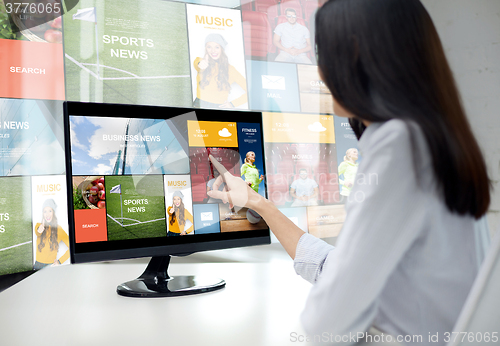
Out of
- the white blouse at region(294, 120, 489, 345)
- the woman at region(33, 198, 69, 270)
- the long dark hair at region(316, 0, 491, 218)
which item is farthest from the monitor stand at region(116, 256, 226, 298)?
the woman at region(33, 198, 69, 270)

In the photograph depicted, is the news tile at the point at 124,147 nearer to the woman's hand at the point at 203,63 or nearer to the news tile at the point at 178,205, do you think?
the news tile at the point at 178,205

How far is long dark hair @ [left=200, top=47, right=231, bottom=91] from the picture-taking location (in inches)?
73.8

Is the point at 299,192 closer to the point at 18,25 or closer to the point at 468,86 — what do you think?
the point at 468,86

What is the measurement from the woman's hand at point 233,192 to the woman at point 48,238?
92cm

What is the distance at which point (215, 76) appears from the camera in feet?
6.19

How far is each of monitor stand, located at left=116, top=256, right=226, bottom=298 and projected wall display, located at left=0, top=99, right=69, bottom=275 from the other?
Answer: 729 millimetres

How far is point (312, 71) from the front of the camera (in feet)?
6.94

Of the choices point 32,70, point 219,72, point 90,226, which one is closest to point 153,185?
point 90,226

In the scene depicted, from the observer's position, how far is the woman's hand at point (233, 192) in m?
0.99

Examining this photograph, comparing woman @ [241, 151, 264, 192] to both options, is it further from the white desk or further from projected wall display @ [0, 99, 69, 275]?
projected wall display @ [0, 99, 69, 275]

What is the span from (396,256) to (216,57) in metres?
1.65

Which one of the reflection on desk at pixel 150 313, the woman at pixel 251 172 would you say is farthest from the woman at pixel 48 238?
the woman at pixel 251 172

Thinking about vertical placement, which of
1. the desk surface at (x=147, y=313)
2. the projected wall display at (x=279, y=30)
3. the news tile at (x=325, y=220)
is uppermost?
the projected wall display at (x=279, y=30)

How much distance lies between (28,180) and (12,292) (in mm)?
673
